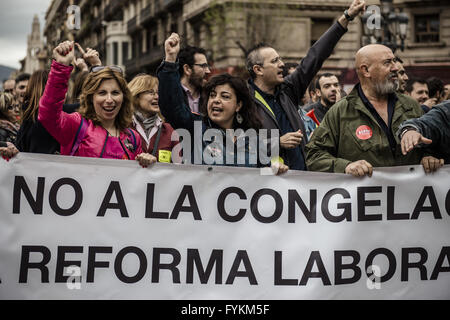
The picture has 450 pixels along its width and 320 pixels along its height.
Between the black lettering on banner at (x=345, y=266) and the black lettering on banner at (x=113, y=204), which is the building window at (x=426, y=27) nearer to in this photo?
the black lettering on banner at (x=345, y=266)

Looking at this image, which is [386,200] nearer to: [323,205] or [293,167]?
[323,205]

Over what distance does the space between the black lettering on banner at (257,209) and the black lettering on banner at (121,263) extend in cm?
73

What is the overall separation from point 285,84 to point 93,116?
1619 mm

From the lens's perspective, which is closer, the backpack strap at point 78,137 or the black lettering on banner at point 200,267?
the black lettering on banner at point 200,267

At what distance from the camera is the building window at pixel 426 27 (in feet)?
95.7

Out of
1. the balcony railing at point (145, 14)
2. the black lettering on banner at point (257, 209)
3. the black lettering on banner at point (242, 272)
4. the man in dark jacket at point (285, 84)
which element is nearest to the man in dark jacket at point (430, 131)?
the black lettering on banner at point (257, 209)

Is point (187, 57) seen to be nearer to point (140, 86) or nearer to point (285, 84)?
point (140, 86)

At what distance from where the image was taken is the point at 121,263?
432 cm

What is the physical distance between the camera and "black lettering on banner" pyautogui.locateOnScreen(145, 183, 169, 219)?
443cm

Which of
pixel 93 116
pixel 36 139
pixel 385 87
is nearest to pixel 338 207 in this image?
pixel 385 87

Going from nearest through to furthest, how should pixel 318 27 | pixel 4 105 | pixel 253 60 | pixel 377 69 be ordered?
pixel 377 69 < pixel 253 60 < pixel 4 105 < pixel 318 27

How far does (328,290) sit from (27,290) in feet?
5.76

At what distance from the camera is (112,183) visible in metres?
4.44

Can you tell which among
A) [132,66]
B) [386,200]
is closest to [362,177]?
[386,200]
